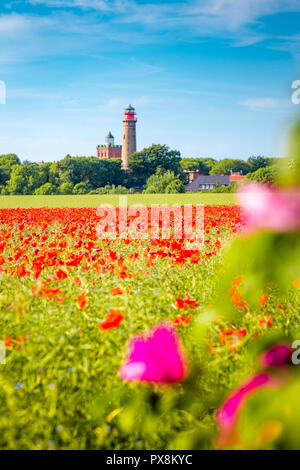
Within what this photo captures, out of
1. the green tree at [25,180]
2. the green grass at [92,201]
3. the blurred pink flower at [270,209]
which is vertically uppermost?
the green tree at [25,180]

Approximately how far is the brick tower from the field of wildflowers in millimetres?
106802

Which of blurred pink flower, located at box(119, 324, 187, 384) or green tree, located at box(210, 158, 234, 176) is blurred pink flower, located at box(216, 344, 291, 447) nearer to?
blurred pink flower, located at box(119, 324, 187, 384)

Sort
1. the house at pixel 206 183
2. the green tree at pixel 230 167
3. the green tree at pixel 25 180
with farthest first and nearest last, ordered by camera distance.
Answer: the green tree at pixel 230 167 → the house at pixel 206 183 → the green tree at pixel 25 180

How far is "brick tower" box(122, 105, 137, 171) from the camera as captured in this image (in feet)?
367

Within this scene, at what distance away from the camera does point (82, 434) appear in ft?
8.70

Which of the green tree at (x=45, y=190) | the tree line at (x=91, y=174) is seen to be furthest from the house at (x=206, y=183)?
the green tree at (x=45, y=190)

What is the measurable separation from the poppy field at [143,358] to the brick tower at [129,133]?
107 m

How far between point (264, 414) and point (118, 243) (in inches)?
287

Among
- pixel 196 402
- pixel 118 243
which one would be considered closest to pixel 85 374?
pixel 196 402

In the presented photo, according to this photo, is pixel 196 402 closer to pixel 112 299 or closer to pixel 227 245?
pixel 227 245

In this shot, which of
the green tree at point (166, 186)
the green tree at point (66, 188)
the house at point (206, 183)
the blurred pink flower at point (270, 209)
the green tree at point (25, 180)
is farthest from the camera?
the house at point (206, 183)

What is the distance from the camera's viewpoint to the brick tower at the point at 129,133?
4407 inches

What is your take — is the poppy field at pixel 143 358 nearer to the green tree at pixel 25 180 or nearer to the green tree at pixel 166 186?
the green tree at pixel 166 186
